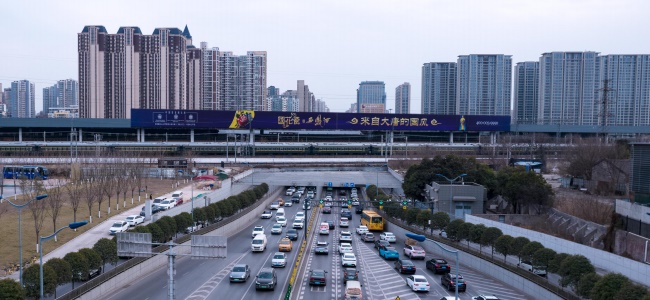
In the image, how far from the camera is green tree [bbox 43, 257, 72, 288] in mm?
15508

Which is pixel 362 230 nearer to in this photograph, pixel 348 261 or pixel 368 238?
pixel 368 238

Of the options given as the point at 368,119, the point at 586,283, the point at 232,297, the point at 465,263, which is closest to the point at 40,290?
the point at 232,297

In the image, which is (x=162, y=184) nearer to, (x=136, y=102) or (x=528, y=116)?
(x=136, y=102)

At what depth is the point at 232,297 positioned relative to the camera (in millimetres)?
17469

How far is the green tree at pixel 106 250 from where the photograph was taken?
59.9 ft

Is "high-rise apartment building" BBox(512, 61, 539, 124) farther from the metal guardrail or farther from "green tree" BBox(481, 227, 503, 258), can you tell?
the metal guardrail

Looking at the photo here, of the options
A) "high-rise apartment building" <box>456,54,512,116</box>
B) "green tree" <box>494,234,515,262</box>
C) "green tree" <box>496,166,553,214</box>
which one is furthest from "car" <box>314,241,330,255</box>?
"high-rise apartment building" <box>456,54,512,116</box>

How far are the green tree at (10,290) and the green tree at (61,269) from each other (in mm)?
1618

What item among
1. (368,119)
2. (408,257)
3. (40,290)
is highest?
(368,119)

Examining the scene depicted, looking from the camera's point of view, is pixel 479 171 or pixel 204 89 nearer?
pixel 479 171

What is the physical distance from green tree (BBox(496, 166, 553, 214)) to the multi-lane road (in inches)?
335

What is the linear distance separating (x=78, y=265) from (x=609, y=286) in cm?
1472

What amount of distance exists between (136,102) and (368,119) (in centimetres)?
4371

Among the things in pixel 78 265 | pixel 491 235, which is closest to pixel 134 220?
pixel 78 265
